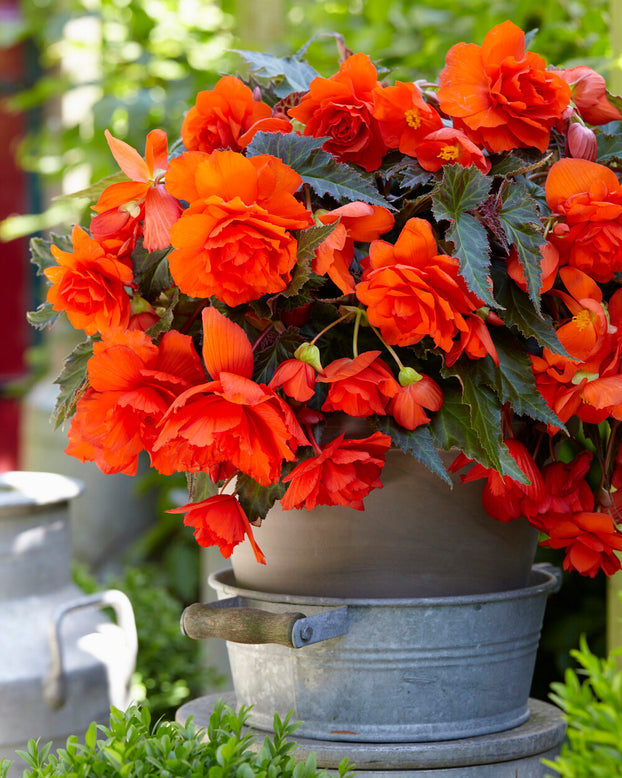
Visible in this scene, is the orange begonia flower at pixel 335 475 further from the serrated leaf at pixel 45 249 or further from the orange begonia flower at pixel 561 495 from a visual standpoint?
the serrated leaf at pixel 45 249

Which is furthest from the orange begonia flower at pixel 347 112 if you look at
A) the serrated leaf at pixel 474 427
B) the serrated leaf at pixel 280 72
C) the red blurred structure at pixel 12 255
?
the red blurred structure at pixel 12 255

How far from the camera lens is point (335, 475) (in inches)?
25.1

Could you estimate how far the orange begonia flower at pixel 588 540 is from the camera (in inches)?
28.3

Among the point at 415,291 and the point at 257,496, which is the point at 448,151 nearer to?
the point at 415,291

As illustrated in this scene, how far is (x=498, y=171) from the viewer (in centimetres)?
71

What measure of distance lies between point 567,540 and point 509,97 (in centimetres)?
36

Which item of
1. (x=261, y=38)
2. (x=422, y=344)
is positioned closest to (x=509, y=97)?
(x=422, y=344)

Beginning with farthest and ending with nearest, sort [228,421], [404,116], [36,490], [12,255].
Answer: [12,255], [36,490], [404,116], [228,421]

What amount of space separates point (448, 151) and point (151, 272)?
26cm

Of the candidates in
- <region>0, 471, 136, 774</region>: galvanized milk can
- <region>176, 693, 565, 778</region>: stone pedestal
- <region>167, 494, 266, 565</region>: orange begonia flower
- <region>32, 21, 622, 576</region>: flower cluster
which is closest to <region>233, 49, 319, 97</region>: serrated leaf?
<region>32, 21, 622, 576</region>: flower cluster

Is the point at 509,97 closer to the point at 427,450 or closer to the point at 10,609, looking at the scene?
the point at 427,450

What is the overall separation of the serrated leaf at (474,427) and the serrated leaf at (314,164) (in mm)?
156

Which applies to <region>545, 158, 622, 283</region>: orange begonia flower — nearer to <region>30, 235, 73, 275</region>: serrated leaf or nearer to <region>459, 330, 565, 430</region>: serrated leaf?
<region>459, 330, 565, 430</region>: serrated leaf

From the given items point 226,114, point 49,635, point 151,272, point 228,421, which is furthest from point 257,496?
point 49,635
